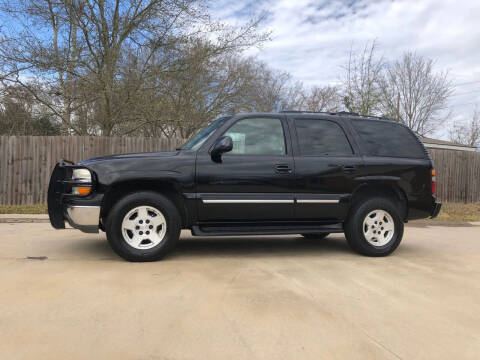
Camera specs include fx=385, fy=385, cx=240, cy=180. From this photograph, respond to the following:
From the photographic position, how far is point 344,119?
5.53 meters

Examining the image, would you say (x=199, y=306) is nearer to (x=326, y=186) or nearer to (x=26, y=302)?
(x=26, y=302)

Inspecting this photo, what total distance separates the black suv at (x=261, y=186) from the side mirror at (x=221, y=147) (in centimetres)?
1

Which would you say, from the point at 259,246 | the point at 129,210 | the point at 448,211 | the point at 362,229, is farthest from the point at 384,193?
the point at 448,211

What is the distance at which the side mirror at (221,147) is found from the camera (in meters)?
4.71

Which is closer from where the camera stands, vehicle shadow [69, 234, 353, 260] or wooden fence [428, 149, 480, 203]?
vehicle shadow [69, 234, 353, 260]

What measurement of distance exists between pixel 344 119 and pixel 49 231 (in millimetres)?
5587

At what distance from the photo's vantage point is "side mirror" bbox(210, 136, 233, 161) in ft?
15.5

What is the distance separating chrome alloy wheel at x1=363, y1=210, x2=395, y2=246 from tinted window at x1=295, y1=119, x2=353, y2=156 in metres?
0.94

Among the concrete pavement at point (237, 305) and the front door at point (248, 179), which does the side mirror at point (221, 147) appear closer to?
the front door at point (248, 179)

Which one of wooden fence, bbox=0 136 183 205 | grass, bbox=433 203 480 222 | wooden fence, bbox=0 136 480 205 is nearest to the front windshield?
wooden fence, bbox=0 136 480 205

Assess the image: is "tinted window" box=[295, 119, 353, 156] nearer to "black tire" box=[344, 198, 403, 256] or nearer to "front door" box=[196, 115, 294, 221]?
"front door" box=[196, 115, 294, 221]

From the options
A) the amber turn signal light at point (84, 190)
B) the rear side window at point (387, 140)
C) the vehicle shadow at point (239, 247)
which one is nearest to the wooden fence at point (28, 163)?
the vehicle shadow at point (239, 247)

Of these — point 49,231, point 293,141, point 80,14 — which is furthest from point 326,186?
point 80,14

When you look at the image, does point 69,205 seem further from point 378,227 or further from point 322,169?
point 378,227
